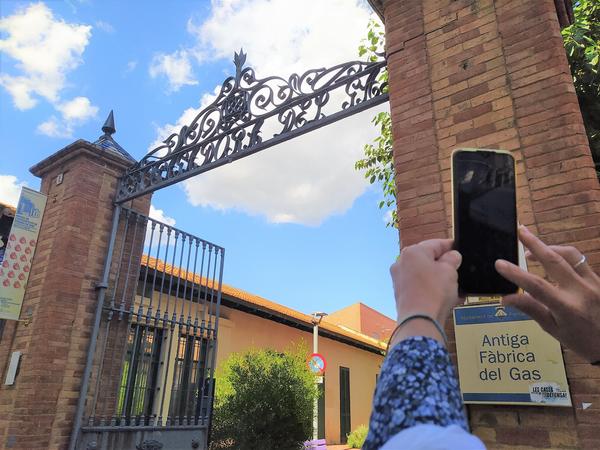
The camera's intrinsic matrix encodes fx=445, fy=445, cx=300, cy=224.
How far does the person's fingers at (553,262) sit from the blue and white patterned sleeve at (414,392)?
333 millimetres

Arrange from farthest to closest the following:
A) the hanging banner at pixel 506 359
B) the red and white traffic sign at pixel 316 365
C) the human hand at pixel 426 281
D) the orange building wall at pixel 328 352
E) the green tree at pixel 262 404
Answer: the orange building wall at pixel 328 352 → the red and white traffic sign at pixel 316 365 → the green tree at pixel 262 404 → the hanging banner at pixel 506 359 → the human hand at pixel 426 281

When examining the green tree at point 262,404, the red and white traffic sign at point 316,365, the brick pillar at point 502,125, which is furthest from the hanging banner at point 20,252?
the red and white traffic sign at point 316,365

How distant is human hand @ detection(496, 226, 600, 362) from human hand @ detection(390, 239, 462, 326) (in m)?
0.12

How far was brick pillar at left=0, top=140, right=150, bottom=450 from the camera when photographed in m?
4.57

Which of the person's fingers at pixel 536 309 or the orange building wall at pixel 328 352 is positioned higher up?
the orange building wall at pixel 328 352

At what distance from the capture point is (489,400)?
241 centimetres

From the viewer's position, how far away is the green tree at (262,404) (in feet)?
27.7

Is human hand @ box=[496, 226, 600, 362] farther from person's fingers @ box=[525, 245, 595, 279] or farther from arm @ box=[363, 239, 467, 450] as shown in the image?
arm @ box=[363, 239, 467, 450]

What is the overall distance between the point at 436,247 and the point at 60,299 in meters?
5.04

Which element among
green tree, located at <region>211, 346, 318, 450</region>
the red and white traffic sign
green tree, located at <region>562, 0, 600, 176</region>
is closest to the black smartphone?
green tree, located at <region>562, 0, 600, 176</region>

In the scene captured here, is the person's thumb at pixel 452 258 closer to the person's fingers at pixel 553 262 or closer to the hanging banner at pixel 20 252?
the person's fingers at pixel 553 262

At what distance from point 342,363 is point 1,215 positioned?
1185 cm

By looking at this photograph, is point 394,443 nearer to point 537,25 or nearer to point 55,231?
point 537,25

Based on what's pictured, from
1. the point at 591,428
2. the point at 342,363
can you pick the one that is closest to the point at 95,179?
the point at 591,428
